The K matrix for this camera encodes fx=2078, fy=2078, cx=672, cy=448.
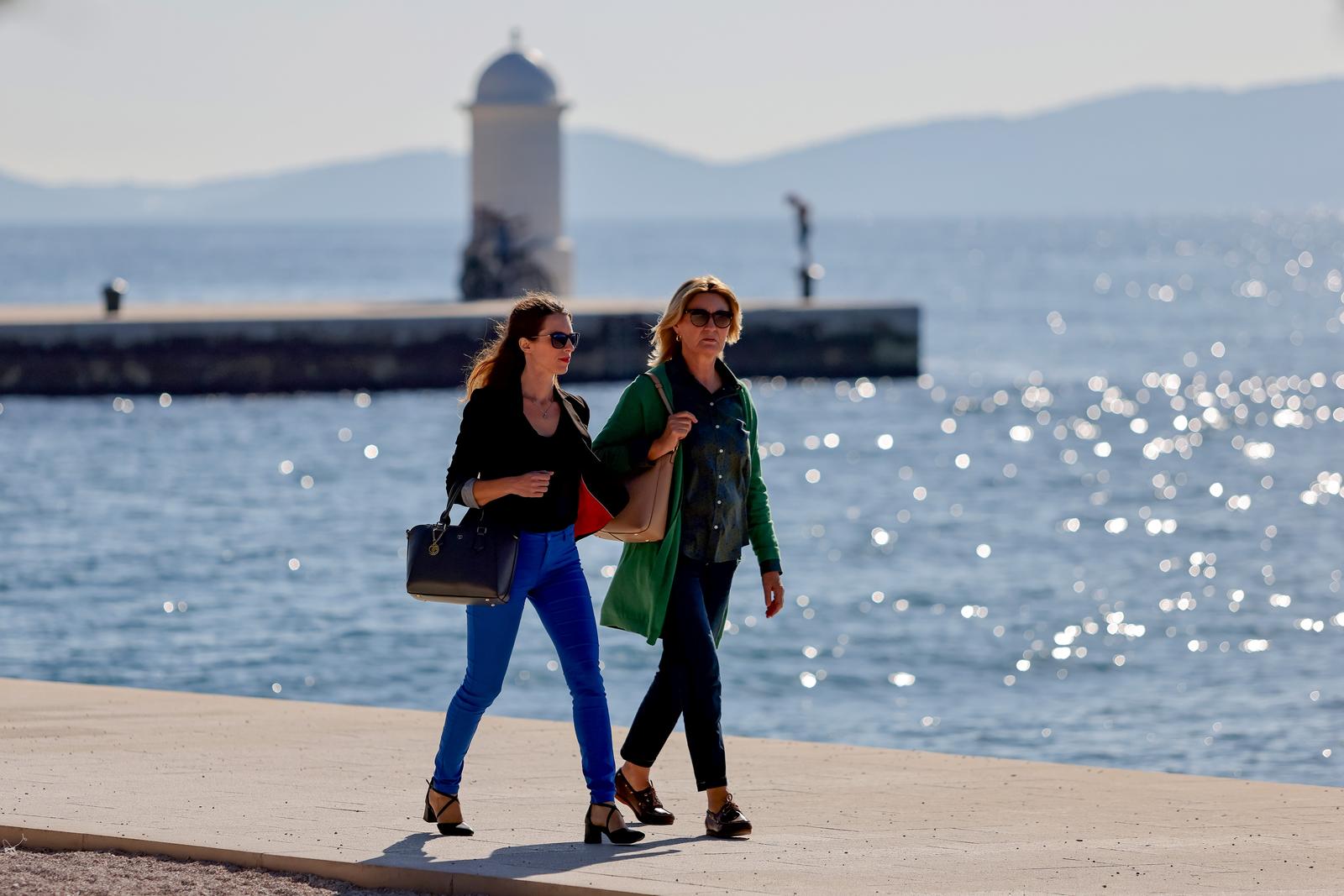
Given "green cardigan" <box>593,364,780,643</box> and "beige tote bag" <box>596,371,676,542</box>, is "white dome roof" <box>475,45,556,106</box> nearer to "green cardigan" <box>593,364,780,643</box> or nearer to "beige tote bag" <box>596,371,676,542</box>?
"green cardigan" <box>593,364,780,643</box>

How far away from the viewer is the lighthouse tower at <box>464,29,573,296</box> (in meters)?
41.5

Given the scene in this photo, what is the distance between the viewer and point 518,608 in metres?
5.83

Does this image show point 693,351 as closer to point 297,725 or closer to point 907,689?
point 297,725

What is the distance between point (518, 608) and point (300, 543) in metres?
16.2

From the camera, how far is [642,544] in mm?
6148

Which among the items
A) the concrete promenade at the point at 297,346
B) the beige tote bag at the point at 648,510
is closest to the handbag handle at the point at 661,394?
the beige tote bag at the point at 648,510

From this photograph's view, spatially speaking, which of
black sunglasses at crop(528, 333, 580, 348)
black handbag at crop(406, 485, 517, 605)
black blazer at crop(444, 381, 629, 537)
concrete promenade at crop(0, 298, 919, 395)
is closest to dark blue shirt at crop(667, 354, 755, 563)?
black blazer at crop(444, 381, 629, 537)

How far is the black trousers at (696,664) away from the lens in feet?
20.0

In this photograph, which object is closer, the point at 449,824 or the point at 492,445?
the point at 492,445

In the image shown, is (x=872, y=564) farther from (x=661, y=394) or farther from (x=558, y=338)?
(x=558, y=338)

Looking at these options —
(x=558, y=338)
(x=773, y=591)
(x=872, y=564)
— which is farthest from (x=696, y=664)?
(x=872, y=564)

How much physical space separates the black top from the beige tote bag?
0.29ft

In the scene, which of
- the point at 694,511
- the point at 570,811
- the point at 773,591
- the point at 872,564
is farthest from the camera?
the point at 872,564

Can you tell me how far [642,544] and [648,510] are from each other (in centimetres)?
17
